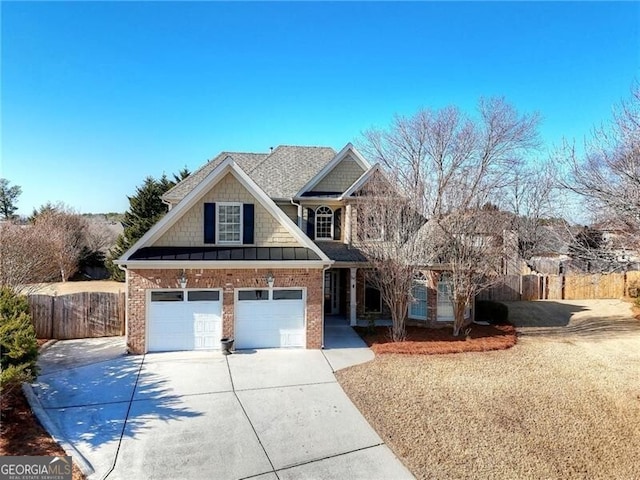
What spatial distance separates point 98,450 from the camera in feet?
22.6

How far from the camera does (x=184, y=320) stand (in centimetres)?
1238

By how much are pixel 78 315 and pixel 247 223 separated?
25.0 ft

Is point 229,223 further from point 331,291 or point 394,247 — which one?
point 331,291

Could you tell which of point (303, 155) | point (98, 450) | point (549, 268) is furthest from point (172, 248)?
point (549, 268)

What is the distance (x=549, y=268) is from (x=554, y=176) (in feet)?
86.2

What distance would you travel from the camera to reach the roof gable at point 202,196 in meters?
12.2

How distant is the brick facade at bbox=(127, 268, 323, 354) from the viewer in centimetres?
1192

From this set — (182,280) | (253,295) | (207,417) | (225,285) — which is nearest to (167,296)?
(182,280)

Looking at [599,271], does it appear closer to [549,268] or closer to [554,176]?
[554,176]

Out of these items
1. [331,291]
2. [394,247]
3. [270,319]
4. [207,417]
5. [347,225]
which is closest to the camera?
[207,417]

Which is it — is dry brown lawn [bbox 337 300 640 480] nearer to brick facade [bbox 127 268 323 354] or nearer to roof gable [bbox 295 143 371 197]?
brick facade [bbox 127 268 323 354]

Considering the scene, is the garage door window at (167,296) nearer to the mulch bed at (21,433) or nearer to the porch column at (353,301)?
the mulch bed at (21,433)

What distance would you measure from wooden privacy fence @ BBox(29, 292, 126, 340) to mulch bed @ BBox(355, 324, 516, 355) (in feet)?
32.6

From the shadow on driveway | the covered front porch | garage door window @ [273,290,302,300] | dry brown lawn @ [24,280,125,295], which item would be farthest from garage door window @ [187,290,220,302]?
dry brown lawn @ [24,280,125,295]
